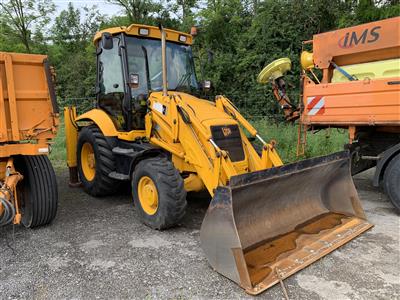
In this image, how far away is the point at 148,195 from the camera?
4.19m

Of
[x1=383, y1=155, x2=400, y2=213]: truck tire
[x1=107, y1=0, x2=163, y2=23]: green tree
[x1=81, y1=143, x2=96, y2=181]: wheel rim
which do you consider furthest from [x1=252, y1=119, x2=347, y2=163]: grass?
[x1=107, y1=0, x2=163, y2=23]: green tree

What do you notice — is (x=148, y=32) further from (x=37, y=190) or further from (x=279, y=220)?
(x=279, y=220)

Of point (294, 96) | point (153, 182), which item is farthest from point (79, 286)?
point (294, 96)

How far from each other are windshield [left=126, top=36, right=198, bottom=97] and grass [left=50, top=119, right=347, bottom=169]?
3.02 m

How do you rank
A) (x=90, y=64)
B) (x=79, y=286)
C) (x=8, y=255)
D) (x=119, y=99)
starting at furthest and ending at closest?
(x=90, y=64) → (x=119, y=99) → (x=8, y=255) → (x=79, y=286)

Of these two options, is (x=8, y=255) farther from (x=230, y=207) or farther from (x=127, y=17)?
(x=127, y=17)

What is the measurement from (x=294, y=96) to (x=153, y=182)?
7.62 m

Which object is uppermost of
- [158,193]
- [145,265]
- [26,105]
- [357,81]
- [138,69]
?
[138,69]

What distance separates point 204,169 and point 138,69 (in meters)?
1.88

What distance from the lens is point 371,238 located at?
12.8 feet

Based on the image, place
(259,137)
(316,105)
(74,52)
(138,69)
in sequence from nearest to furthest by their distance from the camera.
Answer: (259,137) → (138,69) → (316,105) → (74,52)

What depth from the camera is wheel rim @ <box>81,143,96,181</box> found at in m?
5.74

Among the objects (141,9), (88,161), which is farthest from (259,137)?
(141,9)

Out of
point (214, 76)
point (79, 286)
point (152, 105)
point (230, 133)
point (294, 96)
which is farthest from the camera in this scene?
point (214, 76)
